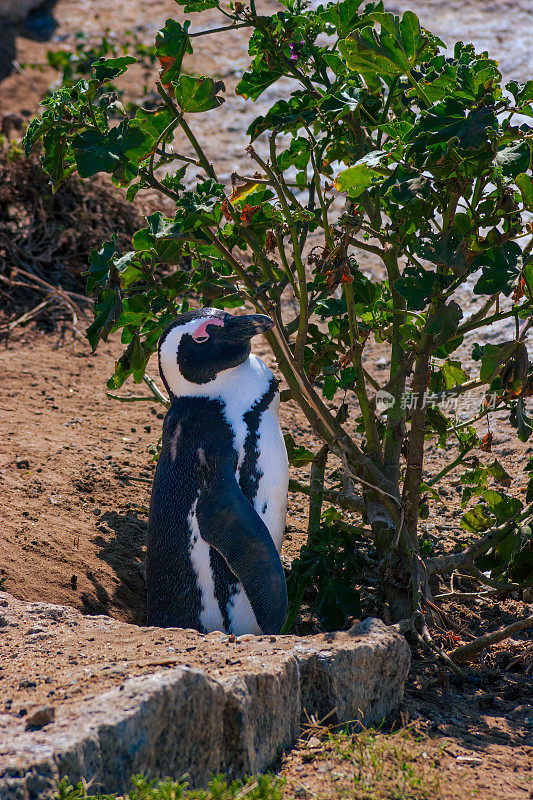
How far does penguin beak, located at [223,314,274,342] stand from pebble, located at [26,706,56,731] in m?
1.42

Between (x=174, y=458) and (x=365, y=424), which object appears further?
(x=365, y=424)

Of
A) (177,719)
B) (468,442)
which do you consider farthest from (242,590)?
(468,442)

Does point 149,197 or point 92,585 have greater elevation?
point 149,197

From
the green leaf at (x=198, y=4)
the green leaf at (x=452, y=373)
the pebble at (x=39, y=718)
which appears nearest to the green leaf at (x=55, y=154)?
the green leaf at (x=198, y=4)

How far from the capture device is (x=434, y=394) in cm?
324

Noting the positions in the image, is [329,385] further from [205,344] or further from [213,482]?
[213,482]

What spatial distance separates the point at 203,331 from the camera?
9.64 ft

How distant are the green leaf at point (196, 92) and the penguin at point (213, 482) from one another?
0.67 metres

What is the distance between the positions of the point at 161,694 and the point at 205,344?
1328 mm

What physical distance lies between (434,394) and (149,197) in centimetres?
442

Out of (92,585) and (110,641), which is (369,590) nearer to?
(92,585)

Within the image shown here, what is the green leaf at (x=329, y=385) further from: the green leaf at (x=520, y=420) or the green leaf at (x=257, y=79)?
the green leaf at (x=257, y=79)

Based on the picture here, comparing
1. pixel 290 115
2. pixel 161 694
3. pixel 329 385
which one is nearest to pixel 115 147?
pixel 290 115

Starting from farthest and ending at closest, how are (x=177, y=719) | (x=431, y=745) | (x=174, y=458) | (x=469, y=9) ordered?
(x=469, y=9)
(x=174, y=458)
(x=431, y=745)
(x=177, y=719)
